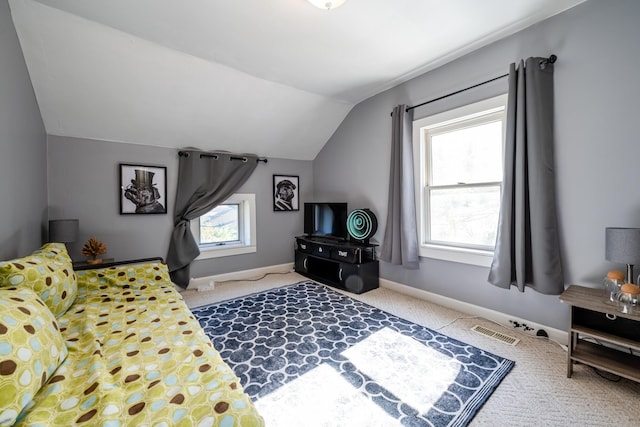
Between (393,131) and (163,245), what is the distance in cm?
323

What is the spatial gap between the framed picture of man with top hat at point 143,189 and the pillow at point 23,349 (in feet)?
7.10

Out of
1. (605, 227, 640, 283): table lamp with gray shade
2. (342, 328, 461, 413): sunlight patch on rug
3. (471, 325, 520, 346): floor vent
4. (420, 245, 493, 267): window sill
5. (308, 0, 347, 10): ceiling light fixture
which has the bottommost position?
(342, 328, 461, 413): sunlight patch on rug

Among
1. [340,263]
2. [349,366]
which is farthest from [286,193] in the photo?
[349,366]

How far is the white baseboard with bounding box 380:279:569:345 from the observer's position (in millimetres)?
2148

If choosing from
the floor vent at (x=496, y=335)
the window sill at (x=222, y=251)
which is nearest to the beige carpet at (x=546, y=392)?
the floor vent at (x=496, y=335)

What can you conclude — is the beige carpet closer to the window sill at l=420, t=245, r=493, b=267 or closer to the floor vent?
the floor vent

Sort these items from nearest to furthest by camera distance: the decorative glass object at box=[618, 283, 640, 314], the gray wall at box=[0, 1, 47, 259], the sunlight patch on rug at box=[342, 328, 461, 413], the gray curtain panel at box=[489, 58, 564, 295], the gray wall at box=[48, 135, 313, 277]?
1. the decorative glass object at box=[618, 283, 640, 314]
2. the sunlight patch on rug at box=[342, 328, 461, 413]
3. the gray wall at box=[0, 1, 47, 259]
4. the gray curtain panel at box=[489, 58, 564, 295]
5. the gray wall at box=[48, 135, 313, 277]

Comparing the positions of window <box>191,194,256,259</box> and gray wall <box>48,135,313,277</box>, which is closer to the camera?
gray wall <box>48,135,313,277</box>

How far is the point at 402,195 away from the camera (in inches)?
122

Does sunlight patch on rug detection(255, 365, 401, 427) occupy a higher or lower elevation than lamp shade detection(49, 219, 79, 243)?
lower

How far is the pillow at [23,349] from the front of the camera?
871 millimetres

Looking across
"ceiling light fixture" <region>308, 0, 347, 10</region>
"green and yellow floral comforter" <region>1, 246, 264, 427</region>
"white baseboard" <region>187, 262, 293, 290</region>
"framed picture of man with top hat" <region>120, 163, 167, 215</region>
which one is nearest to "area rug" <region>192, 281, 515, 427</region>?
"green and yellow floral comforter" <region>1, 246, 264, 427</region>

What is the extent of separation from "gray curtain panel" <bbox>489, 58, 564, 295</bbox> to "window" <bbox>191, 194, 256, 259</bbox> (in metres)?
3.21

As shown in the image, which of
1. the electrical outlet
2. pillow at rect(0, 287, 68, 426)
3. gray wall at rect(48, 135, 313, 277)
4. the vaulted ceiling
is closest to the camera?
pillow at rect(0, 287, 68, 426)
